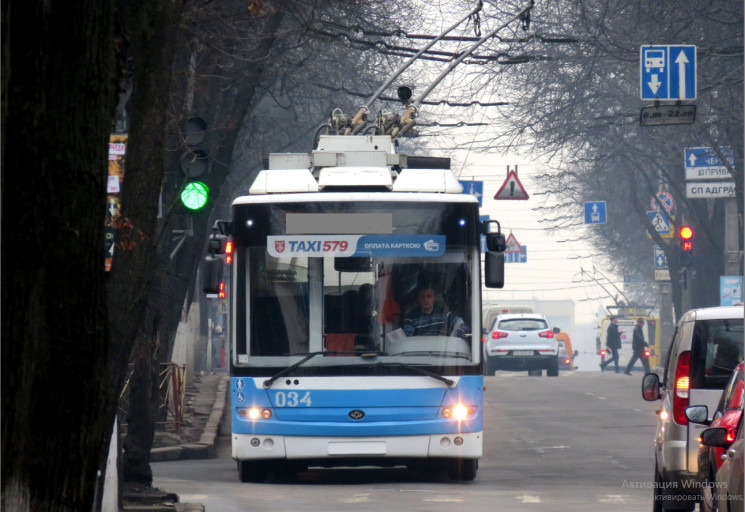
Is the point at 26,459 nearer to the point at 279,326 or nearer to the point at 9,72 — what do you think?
the point at 9,72

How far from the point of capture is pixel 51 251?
498cm

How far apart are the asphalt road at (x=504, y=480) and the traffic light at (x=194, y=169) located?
2.75 meters

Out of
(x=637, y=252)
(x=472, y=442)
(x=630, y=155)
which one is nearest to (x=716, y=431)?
(x=472, y=442)

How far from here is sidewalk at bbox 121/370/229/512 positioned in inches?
448

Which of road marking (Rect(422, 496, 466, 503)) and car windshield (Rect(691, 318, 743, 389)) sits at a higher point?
car windshield (Rect(691, 318, 743, 389))

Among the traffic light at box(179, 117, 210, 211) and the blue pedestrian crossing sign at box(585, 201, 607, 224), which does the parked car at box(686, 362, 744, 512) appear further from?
the blue pedestrian crossing sign at box(585, 201, 607, 224)

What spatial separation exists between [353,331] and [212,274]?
1441 mm

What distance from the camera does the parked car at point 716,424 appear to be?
7.96 metres

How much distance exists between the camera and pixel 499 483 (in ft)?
45.4

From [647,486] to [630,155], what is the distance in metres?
30.0

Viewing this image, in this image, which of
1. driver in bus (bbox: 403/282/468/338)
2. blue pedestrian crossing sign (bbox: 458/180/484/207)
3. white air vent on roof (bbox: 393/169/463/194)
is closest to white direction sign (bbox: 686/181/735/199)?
blue pedestrian crossing sign (bbox: 458/180/484/207)

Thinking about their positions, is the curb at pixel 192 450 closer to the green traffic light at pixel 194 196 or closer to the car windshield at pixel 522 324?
the green traffic light at pixel 194 196

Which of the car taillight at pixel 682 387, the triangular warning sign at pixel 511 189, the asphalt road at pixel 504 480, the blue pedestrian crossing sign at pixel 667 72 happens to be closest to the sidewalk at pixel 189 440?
the asphalt road at pixel 504 480

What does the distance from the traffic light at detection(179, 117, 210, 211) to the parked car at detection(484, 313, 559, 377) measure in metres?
25.4
